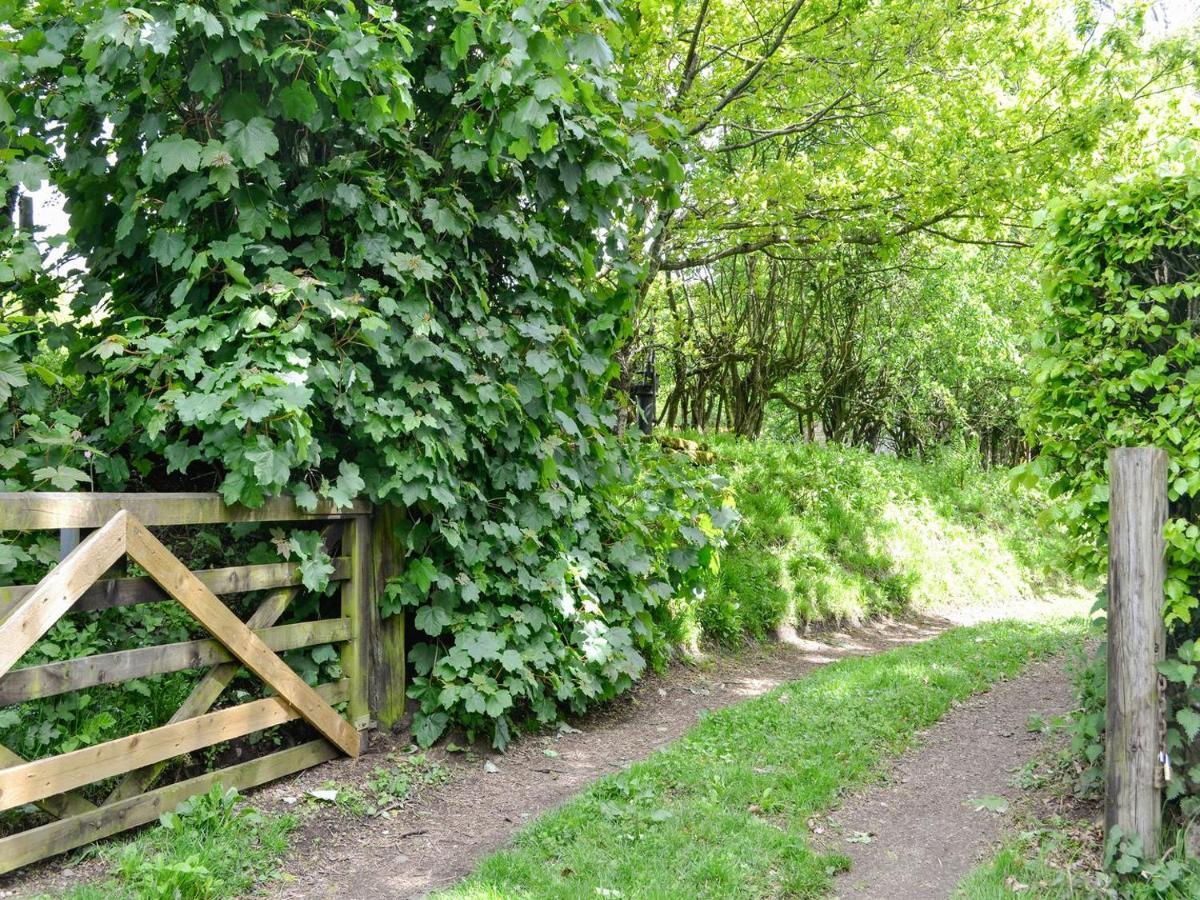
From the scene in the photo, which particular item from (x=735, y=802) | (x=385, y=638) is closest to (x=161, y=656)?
(x=385, y=638)

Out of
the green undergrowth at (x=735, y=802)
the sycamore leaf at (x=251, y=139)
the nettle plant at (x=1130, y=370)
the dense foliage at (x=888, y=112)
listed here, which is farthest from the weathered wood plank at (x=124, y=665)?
the dense foliage at (x=888, y=112)

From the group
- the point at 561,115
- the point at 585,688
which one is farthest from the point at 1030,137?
the point at 585,688

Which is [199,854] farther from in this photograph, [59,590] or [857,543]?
[857,543]

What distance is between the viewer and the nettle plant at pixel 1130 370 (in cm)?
378

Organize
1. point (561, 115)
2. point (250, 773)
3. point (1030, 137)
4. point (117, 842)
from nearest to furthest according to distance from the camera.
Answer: point (117, 842) → point (250, 773) → point (561, 115) → point (1030, 137)

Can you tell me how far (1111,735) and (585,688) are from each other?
10.6 ft

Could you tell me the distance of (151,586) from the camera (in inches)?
158

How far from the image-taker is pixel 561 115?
551cm

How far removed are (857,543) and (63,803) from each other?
33.8 feet

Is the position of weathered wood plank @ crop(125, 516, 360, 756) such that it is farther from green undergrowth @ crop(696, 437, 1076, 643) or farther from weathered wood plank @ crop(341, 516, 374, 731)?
green undergrowth @ crop(696, 437, 1076, 643)

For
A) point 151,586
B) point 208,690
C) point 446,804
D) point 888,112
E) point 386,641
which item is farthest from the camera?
point 888,112

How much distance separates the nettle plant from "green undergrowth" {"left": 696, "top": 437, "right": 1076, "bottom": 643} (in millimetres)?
4564

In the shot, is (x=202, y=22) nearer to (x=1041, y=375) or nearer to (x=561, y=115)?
(x=561, y=115)

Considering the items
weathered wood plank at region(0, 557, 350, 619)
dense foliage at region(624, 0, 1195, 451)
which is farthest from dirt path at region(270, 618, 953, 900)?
dense foliage at region(624, 0, 1195, 451)
